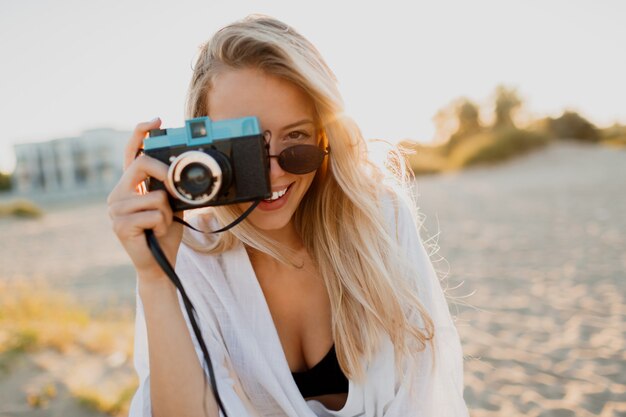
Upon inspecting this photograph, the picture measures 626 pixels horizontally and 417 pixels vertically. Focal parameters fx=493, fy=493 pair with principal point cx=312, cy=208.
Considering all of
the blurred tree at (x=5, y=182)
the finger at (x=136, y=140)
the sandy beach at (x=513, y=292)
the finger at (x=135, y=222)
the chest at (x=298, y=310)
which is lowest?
the sandy beach at (x=513, y=292)

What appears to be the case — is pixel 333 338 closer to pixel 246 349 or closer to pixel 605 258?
pixel 246 349

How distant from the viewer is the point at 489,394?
8.59ft

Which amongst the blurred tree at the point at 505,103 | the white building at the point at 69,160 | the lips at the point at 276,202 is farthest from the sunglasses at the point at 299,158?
the white building at the point at 69,160

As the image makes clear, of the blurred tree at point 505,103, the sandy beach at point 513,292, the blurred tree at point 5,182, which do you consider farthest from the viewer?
the blurred tree at point 5,182

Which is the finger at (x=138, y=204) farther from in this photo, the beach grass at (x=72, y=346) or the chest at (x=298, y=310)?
the beach grass at (x=72, y=346)

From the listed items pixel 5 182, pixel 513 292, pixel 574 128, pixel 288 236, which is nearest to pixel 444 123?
pixel 574 128

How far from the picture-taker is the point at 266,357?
1545mm

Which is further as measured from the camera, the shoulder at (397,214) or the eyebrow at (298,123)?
the shoulder at (397,214)

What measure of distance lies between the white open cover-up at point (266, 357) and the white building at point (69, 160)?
3839cm

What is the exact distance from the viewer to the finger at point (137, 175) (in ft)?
3.79

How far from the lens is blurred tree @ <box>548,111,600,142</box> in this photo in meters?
21.9

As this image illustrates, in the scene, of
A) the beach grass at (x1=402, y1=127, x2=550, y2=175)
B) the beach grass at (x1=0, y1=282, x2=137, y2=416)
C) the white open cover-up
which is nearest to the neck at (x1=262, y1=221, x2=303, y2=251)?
the white open cover-up

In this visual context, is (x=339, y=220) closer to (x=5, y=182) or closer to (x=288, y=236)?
(x=288, y=236)

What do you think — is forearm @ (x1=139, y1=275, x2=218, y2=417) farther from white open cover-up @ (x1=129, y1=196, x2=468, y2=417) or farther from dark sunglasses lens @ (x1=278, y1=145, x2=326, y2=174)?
dark sunglasses lens @ (x1=278, y1=145, x2=326, y2=174)
